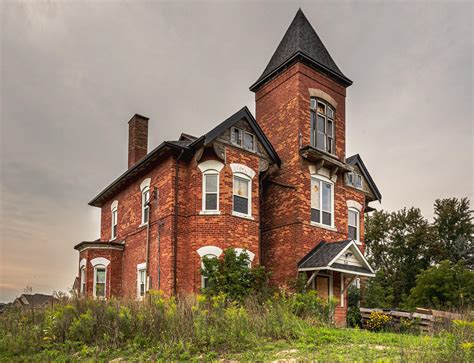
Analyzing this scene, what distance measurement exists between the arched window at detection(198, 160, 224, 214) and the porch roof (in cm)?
441

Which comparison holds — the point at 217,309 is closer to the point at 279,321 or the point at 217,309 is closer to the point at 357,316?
the point at 279,321

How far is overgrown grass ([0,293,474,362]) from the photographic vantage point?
30.8 feet

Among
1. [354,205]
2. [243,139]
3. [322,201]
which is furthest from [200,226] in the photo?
[354,205]

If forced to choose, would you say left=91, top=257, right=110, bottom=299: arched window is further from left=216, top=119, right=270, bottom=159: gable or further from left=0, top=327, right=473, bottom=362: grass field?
left=0, top=327, right=473, bottom=362: grass field

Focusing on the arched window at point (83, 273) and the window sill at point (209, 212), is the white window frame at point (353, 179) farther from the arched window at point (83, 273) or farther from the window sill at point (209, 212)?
the arched window at point (83, 273)

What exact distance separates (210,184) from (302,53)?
738 cm

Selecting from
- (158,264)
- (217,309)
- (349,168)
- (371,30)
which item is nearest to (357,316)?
(349,168)

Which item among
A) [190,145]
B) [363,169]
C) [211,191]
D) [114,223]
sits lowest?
[114,223]

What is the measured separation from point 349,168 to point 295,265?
573 cm

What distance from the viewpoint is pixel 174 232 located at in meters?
17.6

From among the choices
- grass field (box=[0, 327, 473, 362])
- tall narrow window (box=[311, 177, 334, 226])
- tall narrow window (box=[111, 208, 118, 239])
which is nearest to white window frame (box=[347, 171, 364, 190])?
tall narrow window (box=[311, 177, 334, 226])

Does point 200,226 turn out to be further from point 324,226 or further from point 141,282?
point 324,226

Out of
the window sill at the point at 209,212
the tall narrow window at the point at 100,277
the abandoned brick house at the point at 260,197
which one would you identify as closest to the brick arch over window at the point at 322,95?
the abandoned brick house at the point at 260,197

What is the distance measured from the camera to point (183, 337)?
1020 centimetres
